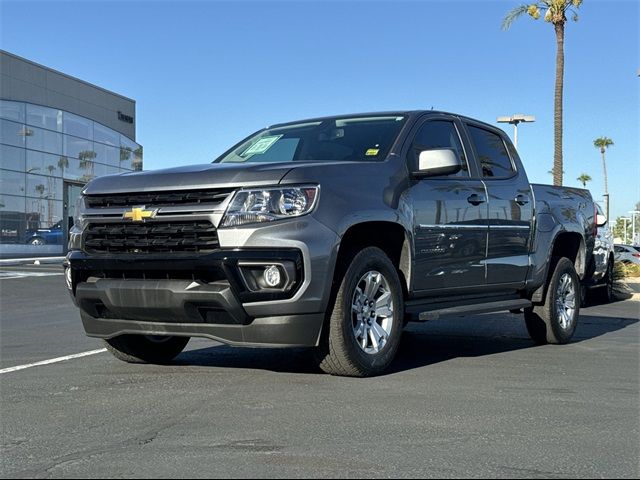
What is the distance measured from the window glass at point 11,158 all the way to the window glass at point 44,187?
86 cm

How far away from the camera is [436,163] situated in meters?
6.32

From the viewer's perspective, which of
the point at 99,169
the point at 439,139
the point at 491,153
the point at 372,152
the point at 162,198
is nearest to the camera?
the point at 162,198

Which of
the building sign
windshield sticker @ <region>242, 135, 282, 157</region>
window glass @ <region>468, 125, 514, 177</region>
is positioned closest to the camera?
windshield sticker @ <region>242, 135, 282, 157</region>

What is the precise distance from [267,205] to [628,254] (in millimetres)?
19032

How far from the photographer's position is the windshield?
6539 mm

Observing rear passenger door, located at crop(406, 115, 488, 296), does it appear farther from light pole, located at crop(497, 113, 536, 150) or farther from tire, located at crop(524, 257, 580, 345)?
light pole, located at crop(497, 113, 536, 150)

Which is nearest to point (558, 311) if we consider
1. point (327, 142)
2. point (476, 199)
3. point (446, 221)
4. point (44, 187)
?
point (476, 199)

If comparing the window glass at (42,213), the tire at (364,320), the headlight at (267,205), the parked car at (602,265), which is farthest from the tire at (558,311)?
the window glass at (42,213)

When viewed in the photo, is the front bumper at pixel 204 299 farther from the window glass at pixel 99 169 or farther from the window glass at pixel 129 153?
the window glass at pixel 129 153

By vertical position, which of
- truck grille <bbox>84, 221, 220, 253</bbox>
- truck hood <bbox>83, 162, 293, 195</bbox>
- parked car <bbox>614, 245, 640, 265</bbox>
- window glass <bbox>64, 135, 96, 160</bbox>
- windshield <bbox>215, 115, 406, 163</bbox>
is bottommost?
parked car <bbox>614, 245, 640, 265</bbox>

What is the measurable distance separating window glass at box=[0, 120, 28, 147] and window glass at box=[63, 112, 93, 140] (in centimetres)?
335

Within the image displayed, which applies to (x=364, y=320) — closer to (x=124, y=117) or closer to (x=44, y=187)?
(x=44, y=187)

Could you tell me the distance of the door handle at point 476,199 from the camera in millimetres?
6961

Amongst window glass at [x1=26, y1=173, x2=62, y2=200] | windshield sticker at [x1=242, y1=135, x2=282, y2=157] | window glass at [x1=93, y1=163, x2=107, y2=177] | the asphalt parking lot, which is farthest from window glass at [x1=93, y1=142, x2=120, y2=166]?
windshield sticker at [x1=242, y1=135, x2=282, y2=157]
